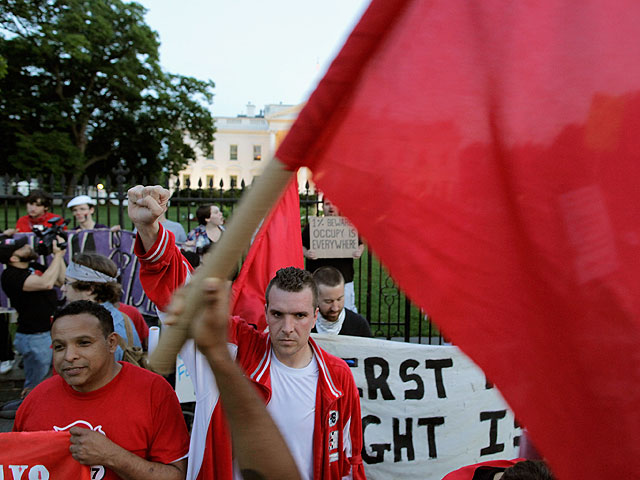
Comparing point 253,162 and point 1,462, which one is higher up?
point 253,162

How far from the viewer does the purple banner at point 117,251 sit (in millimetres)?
6336

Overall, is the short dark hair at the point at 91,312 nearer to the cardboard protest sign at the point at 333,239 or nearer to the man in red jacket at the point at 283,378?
the man in red jacket at the point at 283,378

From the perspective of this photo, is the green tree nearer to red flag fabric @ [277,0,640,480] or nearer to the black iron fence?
the black iron fence

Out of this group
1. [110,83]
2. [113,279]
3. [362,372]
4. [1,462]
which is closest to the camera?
[1,462]

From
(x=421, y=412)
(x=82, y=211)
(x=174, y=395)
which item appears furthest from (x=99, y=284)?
(x=82, y=211)

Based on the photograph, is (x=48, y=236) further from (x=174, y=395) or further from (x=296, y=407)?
(x=296, y=407)

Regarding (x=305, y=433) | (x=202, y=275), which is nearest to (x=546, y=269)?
(x=202, y=275)

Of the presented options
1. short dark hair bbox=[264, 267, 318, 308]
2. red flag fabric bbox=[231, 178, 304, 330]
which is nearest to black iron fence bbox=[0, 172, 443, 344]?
red flag fabric bbox=[231, 178, 304, 330]

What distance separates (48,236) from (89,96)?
112 ft

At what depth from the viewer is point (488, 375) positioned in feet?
3.10

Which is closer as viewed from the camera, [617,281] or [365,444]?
[617,281]

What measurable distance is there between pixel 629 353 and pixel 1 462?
2387 mm

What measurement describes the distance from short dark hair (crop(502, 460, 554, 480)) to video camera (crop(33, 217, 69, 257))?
198 inches

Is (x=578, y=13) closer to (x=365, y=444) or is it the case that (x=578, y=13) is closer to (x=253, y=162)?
(x=365, y=444)
